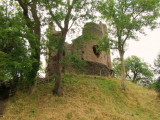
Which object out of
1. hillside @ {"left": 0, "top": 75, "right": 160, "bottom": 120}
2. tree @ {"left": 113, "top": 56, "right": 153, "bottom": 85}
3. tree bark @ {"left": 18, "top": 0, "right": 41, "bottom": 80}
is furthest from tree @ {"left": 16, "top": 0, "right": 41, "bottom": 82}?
tree @ {"left": 113, "top": 56, "right": 153, "bottom": 85}

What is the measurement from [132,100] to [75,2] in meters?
9.38

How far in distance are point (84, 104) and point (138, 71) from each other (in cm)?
3023

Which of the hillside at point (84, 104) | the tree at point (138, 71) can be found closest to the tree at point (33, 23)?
the hillside at point (84, 104)

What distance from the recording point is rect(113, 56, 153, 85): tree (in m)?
40.5

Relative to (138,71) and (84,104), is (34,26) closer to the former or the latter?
(84,104)

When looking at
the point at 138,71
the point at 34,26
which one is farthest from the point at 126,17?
the point at 138,71

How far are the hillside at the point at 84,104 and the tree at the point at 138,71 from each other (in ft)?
75.3

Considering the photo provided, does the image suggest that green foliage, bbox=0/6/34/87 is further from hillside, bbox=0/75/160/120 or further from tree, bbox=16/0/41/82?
hillside, bbox=0/75/160/120

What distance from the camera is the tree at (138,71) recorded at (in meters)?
40.5

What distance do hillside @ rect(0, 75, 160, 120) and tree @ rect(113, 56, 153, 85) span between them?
23.0 meters

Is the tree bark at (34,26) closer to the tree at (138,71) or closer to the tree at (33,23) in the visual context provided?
the tree at (33,23)

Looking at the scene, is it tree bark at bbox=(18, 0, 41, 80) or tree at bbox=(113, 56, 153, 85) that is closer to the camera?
tree bark at bbox=(18, 0, 41, 80)

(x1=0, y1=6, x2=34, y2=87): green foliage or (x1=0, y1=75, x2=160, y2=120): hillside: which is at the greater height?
(x1=0, y1=6, x2=34, y2=87): green foliage

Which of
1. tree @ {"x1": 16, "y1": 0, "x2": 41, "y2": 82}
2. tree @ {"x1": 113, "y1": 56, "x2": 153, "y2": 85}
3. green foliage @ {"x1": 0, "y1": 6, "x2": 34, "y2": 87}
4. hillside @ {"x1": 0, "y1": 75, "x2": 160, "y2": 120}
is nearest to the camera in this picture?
green foliage @ {"x1": 0, "y1": 6, "x2": 34, "y2": 87}
